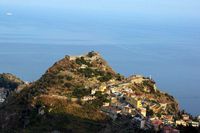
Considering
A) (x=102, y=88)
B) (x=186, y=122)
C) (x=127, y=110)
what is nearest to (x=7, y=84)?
(x=102, y=88)

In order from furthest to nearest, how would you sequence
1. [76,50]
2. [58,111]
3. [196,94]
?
[76,50]
[196,94]
[58,111]

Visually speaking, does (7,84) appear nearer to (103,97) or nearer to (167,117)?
(103,97)

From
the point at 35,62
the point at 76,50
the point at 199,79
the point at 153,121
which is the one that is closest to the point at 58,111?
the point at 153,121

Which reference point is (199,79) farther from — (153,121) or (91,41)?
(153,121)

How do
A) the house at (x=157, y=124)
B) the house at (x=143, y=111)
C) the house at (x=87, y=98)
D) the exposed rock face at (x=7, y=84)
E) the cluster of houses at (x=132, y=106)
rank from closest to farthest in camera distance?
the house at (x=157, y=124) → the cluster of houses at (x=132, y=106) → the house at (x=143, y=111) → the house at (x=87, y=98) → the exposed rock face at (x=7, y=84)

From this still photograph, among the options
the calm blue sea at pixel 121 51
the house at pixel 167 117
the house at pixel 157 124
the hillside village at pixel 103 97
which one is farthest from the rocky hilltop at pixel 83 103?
the calm blue sea at pixel 121 51

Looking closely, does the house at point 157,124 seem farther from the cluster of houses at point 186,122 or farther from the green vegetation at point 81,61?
the green vegetation at point 81,61
